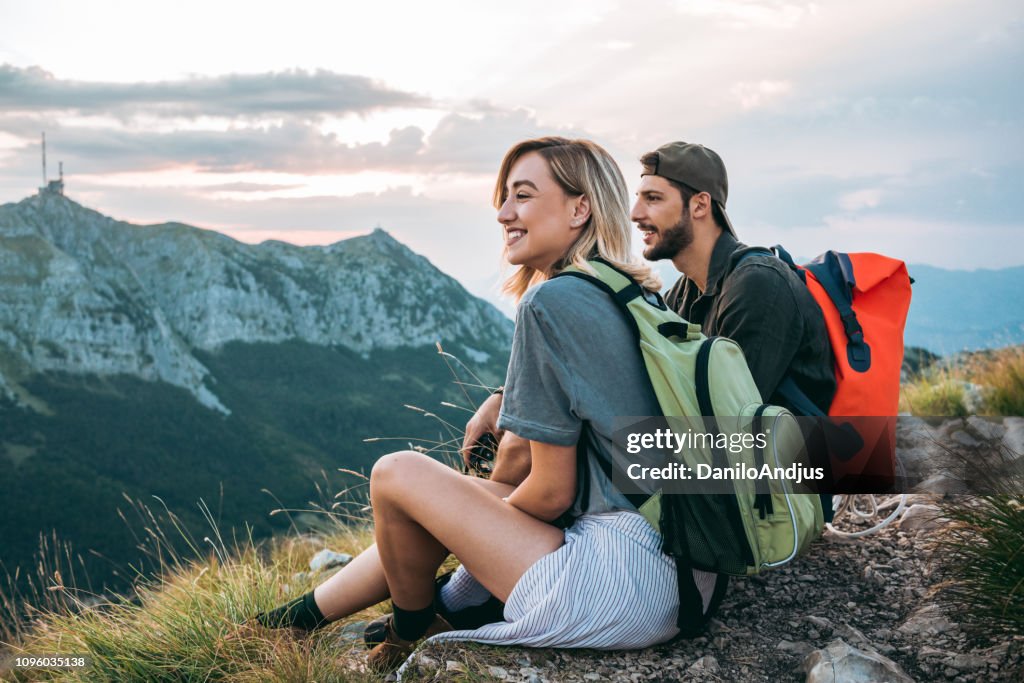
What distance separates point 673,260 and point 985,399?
623cm

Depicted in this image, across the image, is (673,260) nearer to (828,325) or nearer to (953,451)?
(828,325)

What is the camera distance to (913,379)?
10.5 m

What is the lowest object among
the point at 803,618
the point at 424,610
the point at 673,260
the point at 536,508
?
the point at 803,618

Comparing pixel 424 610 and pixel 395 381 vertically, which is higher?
pixel 424 610

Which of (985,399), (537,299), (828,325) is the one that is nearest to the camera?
(537,299)

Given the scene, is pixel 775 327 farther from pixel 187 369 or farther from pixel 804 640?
pixel 187 369

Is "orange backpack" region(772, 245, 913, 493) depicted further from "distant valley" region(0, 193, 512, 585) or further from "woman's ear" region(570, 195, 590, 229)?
"distant valley" region(0, 193, 512, 585)

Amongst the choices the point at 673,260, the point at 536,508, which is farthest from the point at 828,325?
the point at 536,508

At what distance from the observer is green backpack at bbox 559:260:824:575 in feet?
7.73

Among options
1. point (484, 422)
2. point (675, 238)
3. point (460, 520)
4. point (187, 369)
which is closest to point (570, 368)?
point (460, 520)

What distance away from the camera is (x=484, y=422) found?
11.1 ft

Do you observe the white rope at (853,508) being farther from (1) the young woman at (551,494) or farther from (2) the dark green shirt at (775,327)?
(1) the young woman at (551,494)

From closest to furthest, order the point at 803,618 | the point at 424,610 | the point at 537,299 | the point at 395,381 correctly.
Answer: the point at 537,299, the point at 424,610, the point at 803,618, the point at 395,381

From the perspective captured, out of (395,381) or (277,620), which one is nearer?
(277,620)
